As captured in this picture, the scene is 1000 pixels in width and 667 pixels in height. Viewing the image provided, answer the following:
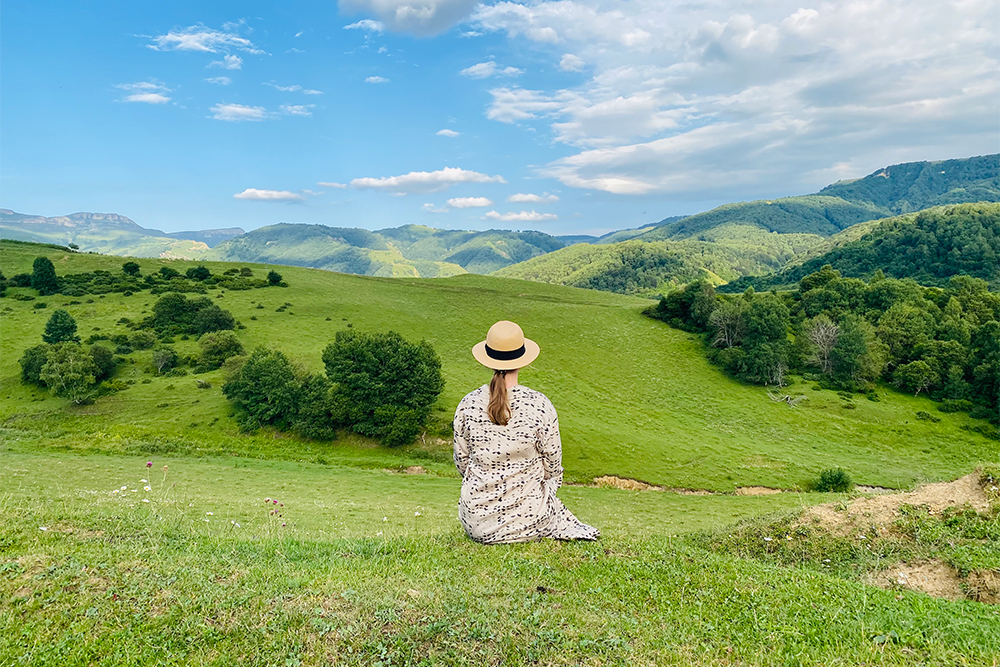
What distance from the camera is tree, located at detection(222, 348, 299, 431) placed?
144 feet

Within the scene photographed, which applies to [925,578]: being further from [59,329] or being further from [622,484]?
[59,329]

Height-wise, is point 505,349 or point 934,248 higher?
point 934,248

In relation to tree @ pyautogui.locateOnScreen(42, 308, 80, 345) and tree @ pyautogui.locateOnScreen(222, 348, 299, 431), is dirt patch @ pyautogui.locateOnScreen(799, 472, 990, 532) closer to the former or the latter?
tree @ pyautogui.locateOnScreen(222, 348, 299, 431)

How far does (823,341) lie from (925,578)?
73.3 meters

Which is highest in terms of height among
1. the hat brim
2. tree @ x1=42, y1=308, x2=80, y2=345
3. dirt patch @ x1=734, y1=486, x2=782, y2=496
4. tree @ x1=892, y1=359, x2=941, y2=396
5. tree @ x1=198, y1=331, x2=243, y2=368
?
the hat brim

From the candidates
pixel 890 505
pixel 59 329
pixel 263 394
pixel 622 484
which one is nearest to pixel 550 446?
pixel 890 505

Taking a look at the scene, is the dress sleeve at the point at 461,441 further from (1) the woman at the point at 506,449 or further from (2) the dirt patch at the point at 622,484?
(2) the dirt patch at the point at 622,484

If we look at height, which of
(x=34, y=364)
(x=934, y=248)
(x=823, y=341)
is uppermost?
(x=934, y=248)

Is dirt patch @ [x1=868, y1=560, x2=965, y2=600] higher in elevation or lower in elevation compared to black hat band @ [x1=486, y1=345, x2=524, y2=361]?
lower

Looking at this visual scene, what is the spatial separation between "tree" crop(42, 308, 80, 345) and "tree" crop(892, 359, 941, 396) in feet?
355

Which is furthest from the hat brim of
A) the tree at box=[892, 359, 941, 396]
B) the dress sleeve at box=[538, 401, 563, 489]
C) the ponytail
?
the tree at box=[892, 359, 941, 396]

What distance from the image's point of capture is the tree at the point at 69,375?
45.5 meters

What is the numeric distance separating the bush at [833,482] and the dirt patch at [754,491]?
158 inches

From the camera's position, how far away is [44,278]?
77.8 meters
